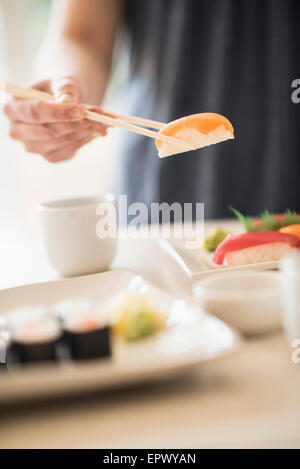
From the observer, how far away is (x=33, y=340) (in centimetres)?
53

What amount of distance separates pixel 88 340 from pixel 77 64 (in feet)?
3.63

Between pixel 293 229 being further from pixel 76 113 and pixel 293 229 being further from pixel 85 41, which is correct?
pixel 85 41

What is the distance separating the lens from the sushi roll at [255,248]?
0.87m

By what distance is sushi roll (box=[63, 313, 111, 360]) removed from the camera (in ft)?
1.74

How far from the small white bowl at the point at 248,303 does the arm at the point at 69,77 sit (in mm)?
407

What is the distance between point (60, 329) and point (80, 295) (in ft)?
0.83

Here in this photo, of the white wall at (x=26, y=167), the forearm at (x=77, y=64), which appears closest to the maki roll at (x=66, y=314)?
the forearm at (x=77, y=64)

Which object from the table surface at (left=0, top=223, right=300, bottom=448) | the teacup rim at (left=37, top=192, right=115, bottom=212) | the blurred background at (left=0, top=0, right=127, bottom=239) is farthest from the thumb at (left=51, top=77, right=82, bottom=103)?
the blurred background at (left=0, top=0, right=127, bottom=239)

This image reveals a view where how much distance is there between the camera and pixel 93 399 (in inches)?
21.4

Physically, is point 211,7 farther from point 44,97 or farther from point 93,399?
point 93,399

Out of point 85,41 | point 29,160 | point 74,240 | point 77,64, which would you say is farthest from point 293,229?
point 29,160

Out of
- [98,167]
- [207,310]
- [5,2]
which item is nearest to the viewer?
[207,310]

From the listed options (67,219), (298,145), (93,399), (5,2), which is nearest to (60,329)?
(93,399)

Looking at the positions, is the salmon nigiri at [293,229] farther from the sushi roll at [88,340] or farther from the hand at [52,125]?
the sushi roll at [88,340]
